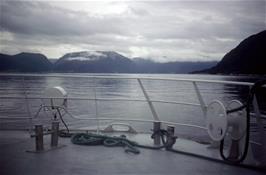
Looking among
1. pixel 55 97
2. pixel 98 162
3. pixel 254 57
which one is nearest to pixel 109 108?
pixel 254 57

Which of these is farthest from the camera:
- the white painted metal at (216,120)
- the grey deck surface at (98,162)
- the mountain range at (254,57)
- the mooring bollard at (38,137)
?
the mountain range at (254,57)

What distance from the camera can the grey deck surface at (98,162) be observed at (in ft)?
8.35

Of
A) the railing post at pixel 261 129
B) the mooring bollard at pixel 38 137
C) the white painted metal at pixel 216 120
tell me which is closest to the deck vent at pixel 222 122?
the white painted metal at pixel 216 120

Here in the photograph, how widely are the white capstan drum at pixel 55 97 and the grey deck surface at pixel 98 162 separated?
22.6 inches

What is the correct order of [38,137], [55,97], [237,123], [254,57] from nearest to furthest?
[237,123] < [38,137] < [55,97] < [254,57]

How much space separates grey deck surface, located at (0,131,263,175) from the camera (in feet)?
8.35

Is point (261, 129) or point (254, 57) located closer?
point (261, 129)

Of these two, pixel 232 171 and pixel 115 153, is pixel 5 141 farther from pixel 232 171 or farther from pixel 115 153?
pixel 232 171

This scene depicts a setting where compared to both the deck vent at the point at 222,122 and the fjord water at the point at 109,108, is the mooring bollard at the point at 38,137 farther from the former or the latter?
the deck vent at the point at 222,122

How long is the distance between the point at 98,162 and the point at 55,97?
3.89ft

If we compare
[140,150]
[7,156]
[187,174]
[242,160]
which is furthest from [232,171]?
[7,156]

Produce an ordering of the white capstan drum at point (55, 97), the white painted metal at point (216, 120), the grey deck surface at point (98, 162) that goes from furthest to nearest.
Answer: the white capstan drum at point (55, 97)
the white painted metal at point (216, 120)
the grey deck surface at point (98, 162)

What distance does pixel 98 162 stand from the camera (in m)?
2.79

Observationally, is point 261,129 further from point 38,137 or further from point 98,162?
point 38,137
